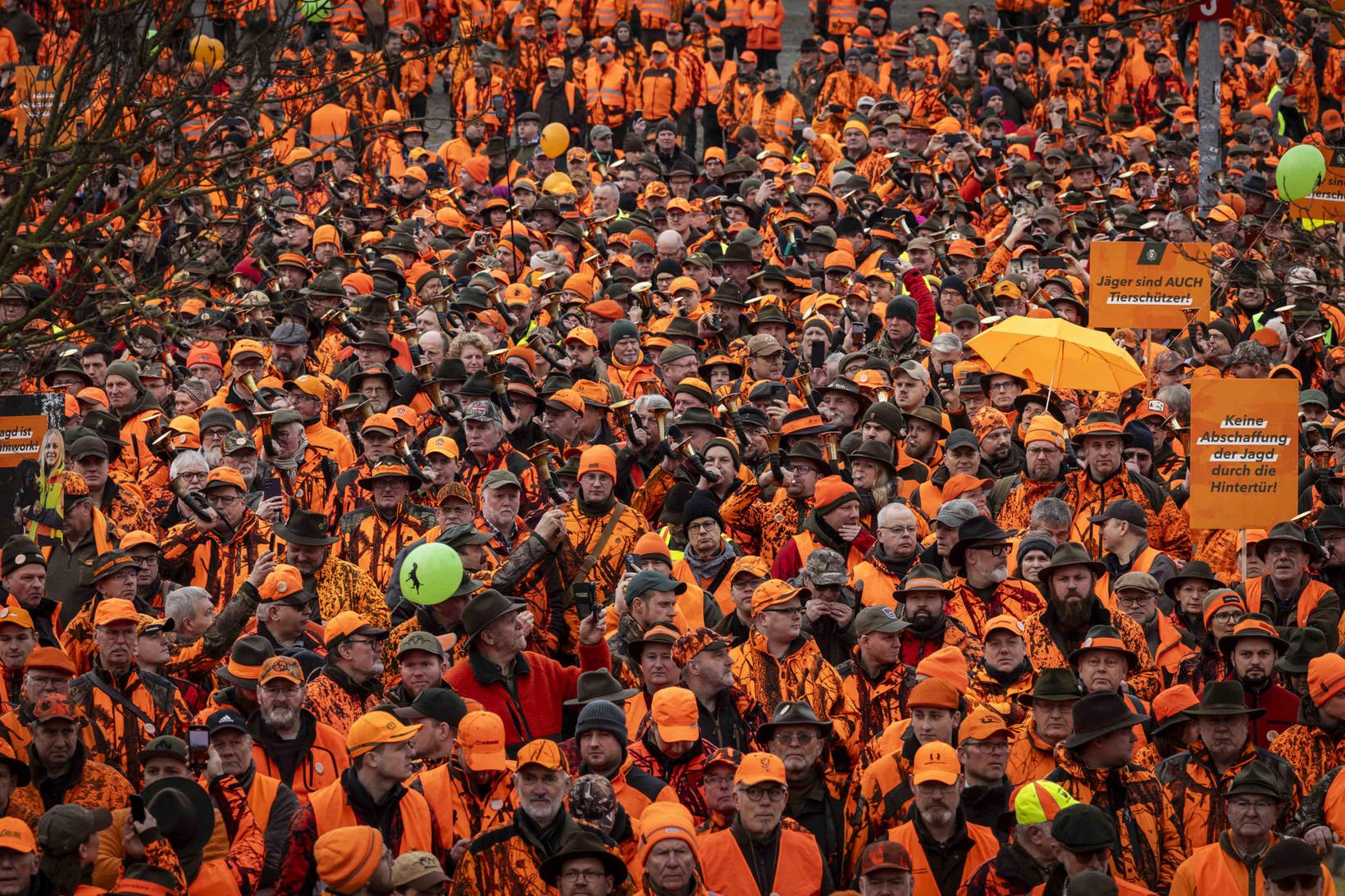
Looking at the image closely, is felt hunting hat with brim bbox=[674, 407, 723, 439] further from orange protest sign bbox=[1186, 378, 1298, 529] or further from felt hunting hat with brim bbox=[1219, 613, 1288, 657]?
felt hunting hat with brim bbox=[1219, 613, 1288, 657]

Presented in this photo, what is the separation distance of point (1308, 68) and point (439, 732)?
63.4ft

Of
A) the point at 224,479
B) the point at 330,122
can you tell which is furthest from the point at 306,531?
the point at 330,122

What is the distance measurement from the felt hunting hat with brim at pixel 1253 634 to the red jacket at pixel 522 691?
3237mm

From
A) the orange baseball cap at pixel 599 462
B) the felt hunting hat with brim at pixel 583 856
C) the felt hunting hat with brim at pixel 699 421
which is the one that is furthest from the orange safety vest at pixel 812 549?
the felt hunting hat with brim at pixel 583 856

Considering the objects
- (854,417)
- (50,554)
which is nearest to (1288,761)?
(854,417)

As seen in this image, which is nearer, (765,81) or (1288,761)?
(1288,761)

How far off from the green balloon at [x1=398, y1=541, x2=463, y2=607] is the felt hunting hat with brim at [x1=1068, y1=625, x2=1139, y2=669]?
10.0 ft

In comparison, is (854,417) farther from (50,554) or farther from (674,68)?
(674,68)

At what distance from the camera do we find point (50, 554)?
446 inches

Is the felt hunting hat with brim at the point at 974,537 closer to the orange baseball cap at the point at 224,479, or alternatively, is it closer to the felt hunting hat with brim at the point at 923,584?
the felt hunting hat with brim at the point at 923,584

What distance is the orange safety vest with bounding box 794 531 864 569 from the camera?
11327 millimetres

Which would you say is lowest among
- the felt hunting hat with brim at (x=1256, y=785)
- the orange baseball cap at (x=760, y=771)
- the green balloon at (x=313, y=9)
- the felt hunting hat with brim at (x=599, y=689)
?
the felt hunting hat with brim at (x=1256, y=785)

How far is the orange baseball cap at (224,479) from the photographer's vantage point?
37.7 ft

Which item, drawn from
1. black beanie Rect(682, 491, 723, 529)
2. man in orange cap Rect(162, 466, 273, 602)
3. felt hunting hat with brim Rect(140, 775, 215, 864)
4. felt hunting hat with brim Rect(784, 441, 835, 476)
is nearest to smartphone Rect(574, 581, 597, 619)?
black beanie Rect(682, 491, 723, 529)
